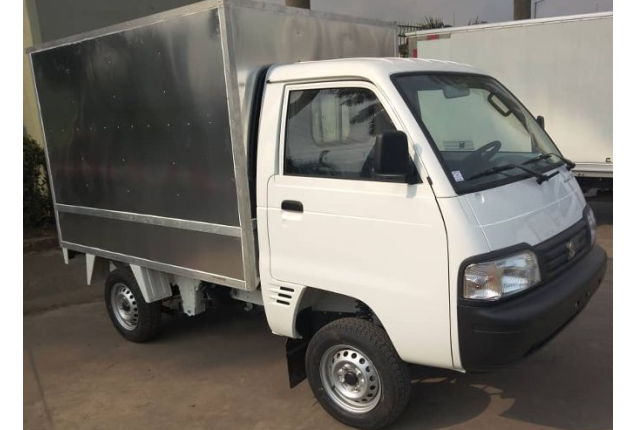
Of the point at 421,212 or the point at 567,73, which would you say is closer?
the point at 421,212

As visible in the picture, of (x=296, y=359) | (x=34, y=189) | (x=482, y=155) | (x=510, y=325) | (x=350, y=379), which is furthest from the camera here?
(x=34, y=189)

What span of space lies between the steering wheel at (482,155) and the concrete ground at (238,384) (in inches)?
66.1

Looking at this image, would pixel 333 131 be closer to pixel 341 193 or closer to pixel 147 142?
pixel 341 193

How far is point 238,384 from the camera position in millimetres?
4223

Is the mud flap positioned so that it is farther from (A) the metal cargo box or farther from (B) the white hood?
(B) the white hood

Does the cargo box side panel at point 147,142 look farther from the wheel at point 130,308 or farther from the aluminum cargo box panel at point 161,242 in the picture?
the wheel at point 130,308

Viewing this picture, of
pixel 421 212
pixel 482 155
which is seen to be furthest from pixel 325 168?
pixel 482 155

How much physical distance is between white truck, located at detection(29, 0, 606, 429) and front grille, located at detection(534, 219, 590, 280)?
0.06ft

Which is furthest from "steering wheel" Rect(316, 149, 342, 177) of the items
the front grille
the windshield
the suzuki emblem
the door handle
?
the suzuki emblem

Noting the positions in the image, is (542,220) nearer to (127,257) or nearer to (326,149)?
(326,149)

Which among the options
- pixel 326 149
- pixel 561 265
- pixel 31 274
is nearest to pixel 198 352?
pixel 326 149

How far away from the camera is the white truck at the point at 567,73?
823 cm

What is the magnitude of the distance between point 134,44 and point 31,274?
4.86m

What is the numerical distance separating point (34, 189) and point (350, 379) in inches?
285
